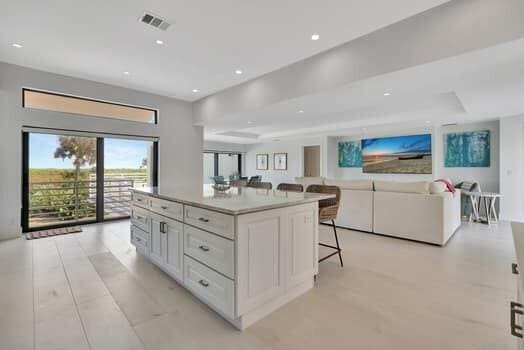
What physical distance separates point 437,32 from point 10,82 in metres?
6.02

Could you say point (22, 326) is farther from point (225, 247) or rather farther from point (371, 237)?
point (371, 237)

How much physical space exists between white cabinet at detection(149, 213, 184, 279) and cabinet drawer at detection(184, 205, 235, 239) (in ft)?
0.70

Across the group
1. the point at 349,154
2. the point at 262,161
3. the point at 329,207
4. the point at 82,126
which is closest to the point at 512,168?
the point at 349,154

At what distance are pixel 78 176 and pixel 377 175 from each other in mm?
8222

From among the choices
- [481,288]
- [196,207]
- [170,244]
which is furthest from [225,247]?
[481,288]

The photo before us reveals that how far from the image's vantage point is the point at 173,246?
2400 millimetres

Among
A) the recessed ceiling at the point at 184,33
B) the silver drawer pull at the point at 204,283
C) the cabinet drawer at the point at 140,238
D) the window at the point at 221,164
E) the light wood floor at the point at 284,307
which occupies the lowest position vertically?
the light wood floor at the point at 284,307

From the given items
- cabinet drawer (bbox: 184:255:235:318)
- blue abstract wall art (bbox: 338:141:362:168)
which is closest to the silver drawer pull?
cabinet drawer (bbox: 184:255:235:318)

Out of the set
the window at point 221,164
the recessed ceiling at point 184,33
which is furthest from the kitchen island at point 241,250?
the window at point 221,164

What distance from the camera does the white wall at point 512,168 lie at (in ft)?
17.6

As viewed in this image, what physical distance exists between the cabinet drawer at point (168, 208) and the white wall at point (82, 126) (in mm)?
450

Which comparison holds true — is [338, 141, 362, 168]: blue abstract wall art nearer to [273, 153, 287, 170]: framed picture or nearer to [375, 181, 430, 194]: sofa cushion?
[273, 153, 287, 170]: framed picture

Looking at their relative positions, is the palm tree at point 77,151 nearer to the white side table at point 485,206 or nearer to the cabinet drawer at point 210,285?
the cabinet drawer at point 210,285

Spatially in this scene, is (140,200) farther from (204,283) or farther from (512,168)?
(512,168)
